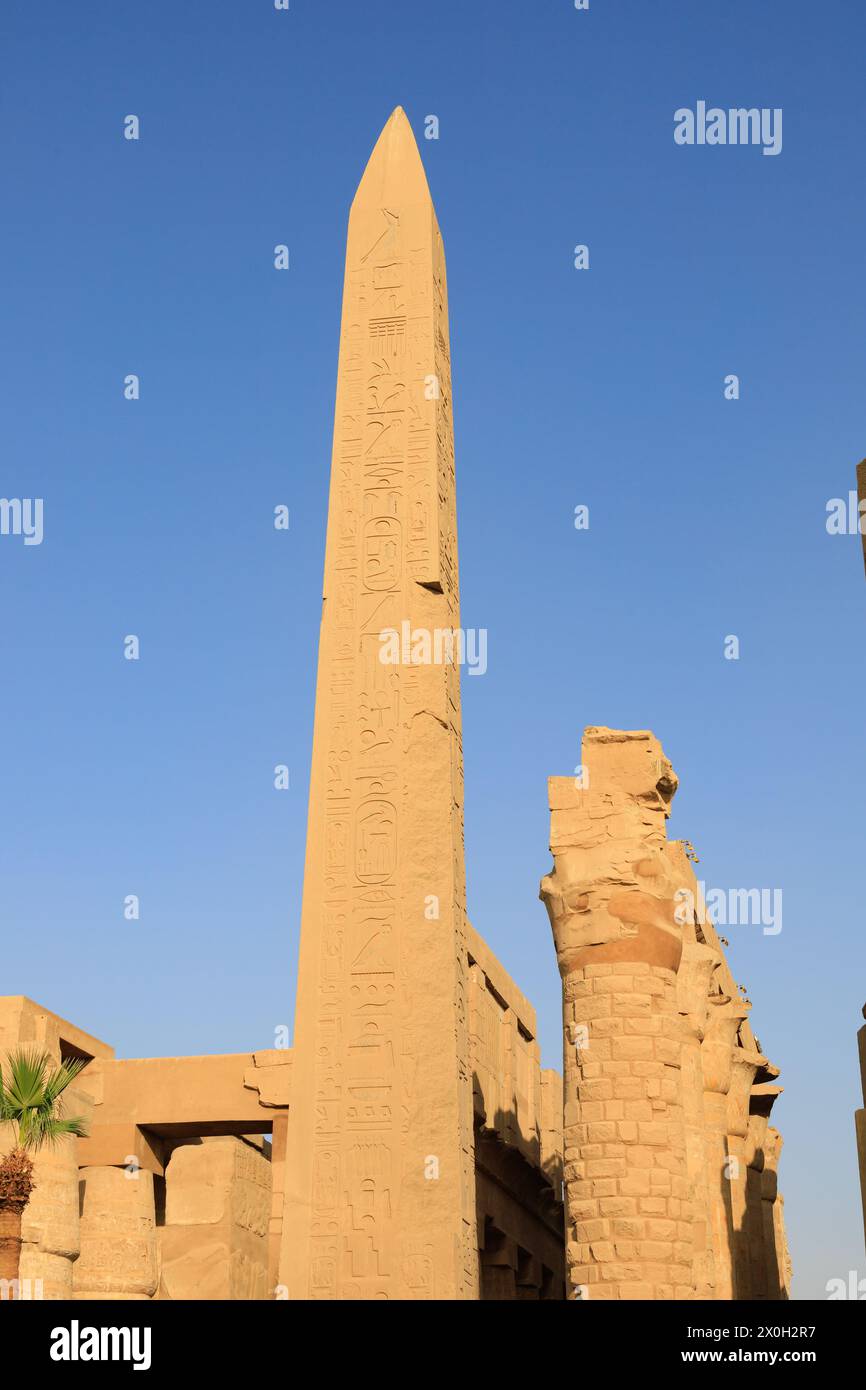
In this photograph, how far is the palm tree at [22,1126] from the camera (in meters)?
14.2

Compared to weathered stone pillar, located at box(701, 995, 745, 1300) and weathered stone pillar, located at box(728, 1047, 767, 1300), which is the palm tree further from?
weathered stone pillar, located at box(728, 1047, 767, 1300)

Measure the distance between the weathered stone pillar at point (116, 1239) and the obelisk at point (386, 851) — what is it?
783 centimetres

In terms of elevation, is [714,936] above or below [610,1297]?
above

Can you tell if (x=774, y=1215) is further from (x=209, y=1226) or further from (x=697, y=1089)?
(x=697, y=1089)

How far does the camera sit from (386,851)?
984 cm

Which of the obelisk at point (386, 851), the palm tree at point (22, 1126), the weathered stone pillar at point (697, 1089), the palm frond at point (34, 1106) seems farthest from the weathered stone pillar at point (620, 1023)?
the palm frond at point (34, 1106)

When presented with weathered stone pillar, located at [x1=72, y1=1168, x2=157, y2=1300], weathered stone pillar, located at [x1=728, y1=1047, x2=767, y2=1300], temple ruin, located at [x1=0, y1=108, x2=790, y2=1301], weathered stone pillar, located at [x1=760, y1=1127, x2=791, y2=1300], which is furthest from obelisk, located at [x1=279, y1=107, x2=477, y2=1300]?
weathered stone pillar, located at [x1=760, y1=1127, x2=791, y2=1300]

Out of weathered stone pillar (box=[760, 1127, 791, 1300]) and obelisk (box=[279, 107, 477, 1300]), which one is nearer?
obelisk (box=[279, 107, 477, 1300])

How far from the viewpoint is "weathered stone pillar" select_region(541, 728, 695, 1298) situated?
35.2ft

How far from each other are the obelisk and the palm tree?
542 cm

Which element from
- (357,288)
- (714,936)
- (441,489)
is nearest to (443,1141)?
(441,489)

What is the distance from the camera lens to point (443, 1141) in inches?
362
